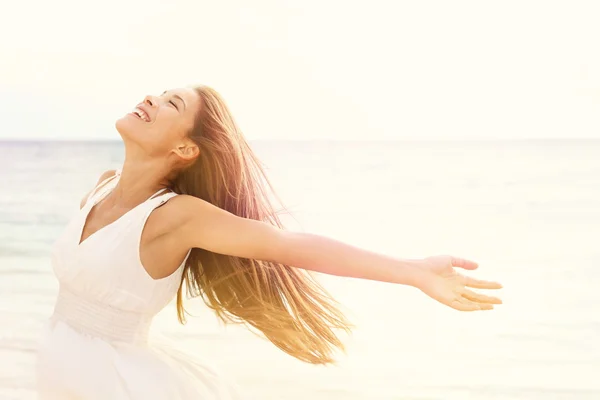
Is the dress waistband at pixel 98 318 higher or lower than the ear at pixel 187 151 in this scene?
lower

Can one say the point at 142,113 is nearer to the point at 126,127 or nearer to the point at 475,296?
the point at 126,127

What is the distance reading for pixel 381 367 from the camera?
4262mm

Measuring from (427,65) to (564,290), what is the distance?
18195mm

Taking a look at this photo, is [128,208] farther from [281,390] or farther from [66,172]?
[66,172]

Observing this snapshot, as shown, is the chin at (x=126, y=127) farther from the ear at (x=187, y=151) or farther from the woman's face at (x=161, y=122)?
the ear at (x=187, y=151)

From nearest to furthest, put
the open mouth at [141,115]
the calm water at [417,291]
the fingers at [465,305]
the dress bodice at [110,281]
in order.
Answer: the fingers at [465,305]
the dress bodice at [110,281]
the open mouth at [141,115]
the calm water at [417,291]

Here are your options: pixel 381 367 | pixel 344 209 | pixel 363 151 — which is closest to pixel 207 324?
pixel 381 367

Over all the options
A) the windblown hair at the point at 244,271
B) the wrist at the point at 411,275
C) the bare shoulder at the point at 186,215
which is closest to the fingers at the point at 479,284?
the wrist at the point at 411,275

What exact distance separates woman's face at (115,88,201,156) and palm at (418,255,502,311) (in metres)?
0.72

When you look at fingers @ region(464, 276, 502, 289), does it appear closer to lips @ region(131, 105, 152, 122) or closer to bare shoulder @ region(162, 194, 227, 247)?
bare shoulder @ region(162, 194, 227, 247)

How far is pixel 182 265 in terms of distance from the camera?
7.50ft

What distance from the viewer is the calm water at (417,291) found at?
407cm

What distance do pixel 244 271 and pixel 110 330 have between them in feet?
1.23

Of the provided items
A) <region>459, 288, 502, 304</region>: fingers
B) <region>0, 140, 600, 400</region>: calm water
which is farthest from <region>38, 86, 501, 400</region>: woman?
<region>0, 140, 600, 400</region>: calm water
